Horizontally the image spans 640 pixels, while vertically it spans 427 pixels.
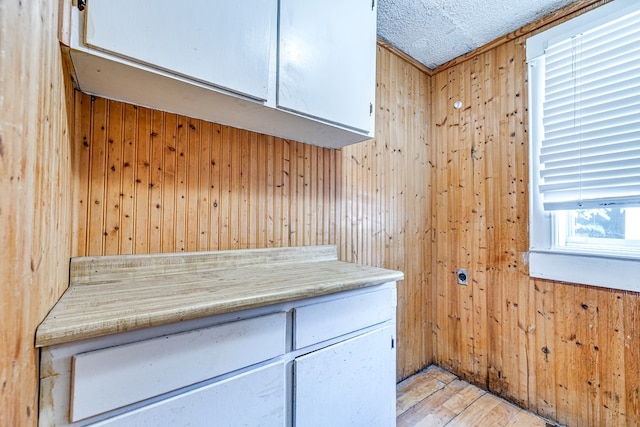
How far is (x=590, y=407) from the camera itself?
58.8 inches

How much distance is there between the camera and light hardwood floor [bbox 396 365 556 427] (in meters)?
1.60

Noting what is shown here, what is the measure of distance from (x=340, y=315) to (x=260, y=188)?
2.33 ft

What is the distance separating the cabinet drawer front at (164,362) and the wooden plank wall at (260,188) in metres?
0.54

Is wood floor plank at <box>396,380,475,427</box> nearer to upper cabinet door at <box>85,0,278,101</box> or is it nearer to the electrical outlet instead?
the electrical outlet

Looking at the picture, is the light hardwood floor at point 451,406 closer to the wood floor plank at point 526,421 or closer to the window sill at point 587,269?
the wood floor plank at point 526,421

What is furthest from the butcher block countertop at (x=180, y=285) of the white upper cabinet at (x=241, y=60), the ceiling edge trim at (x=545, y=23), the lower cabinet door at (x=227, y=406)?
the ceiling edge trim at (x=545, y=23)

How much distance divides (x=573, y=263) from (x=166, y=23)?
2.11 meters

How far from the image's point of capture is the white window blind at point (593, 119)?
54.5 inches

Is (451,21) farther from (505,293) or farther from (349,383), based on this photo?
(349,383)

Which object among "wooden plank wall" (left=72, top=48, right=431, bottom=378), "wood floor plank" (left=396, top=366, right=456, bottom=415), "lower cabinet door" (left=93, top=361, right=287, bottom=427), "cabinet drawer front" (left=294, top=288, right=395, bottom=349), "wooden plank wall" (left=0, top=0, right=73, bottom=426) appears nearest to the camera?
"wooden plank wall" (left=0, top=0, right=73, bottom=426)

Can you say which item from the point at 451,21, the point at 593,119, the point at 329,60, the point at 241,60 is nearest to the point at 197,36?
the point at 241,60

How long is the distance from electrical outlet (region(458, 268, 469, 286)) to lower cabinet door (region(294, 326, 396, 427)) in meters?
1.06

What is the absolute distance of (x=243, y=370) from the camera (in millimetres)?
824

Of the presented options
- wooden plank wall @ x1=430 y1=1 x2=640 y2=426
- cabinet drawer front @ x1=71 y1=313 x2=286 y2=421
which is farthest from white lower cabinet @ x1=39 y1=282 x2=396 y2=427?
wooden plank wall @ x1=430 y1=1 x2=640 y2=426
